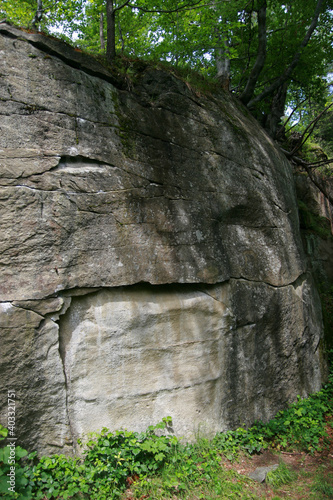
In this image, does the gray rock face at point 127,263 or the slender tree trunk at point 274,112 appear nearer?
the gray rock face at point 127,263

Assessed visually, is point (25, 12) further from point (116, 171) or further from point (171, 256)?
point (171, 256)

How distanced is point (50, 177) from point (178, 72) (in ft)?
10.6

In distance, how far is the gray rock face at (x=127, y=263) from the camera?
12.5 feet

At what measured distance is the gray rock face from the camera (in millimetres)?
3803

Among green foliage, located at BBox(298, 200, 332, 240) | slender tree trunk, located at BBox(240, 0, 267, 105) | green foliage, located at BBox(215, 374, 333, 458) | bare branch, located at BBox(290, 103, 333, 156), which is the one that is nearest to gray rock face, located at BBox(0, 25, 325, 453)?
green foliage, located at BBox(215, 374, 333, 458)

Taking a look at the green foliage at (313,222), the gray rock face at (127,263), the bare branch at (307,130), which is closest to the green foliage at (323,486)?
the gray rock face at (127,263)

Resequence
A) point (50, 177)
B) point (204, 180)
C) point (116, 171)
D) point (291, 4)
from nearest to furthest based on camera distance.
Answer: point (50, 177)
point (116, 171)
point (204, 180)
point (291, 4)

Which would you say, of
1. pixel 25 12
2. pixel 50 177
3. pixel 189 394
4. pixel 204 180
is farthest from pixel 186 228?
pixel 25 12

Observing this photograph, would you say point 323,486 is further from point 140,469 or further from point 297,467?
point 140,469

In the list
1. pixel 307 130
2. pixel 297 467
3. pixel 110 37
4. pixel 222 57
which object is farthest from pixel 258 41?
pixel 297 467

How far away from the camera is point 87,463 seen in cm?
374

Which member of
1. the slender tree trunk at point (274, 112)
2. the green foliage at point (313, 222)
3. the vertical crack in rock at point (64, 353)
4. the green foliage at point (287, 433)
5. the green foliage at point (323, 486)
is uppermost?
the slender tree trunk at point (274, 112)

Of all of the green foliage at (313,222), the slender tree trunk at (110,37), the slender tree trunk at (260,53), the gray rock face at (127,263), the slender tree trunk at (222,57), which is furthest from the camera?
the green foliage at (313,222)

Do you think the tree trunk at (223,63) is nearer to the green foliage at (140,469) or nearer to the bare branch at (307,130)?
the bare branch at (307,130)
